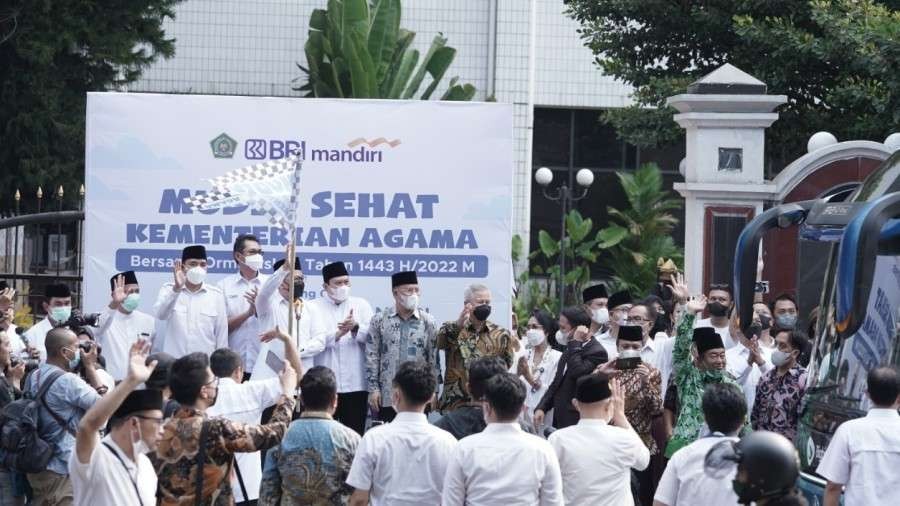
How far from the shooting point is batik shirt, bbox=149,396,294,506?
292 inches

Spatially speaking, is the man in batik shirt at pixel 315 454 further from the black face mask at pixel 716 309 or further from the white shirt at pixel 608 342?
the black face mask at pixel 716 309

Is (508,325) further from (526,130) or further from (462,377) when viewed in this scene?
(526,130)

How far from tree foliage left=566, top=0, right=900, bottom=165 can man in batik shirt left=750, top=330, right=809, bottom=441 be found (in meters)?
8.99

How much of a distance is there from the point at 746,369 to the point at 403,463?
4.86m

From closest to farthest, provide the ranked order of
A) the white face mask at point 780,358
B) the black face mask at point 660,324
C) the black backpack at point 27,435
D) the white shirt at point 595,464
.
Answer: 1. the white shirt at point 595,464
2. the black backpack at point 27,435
3. the white face mask at point 780,358
4. the black face mask at point 660,324

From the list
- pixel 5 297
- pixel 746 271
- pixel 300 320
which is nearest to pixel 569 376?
pixel 300 320

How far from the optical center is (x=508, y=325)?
500 inches

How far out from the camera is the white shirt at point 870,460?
792 centimetres

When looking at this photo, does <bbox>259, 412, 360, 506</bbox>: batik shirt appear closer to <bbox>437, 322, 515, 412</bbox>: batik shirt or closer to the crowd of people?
the crowd of people

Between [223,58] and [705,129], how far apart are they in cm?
1488

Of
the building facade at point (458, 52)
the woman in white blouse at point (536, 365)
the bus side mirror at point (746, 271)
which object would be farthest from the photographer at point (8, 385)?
the building facade at point (458, 52)

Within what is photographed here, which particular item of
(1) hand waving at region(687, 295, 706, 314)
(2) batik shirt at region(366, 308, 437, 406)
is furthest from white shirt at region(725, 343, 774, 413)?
(2) batik shirt at region(366, 308, 437, 406)

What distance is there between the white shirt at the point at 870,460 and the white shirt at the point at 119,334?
A: 19.9 feet

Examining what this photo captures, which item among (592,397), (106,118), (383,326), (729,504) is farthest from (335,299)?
(729,504)
